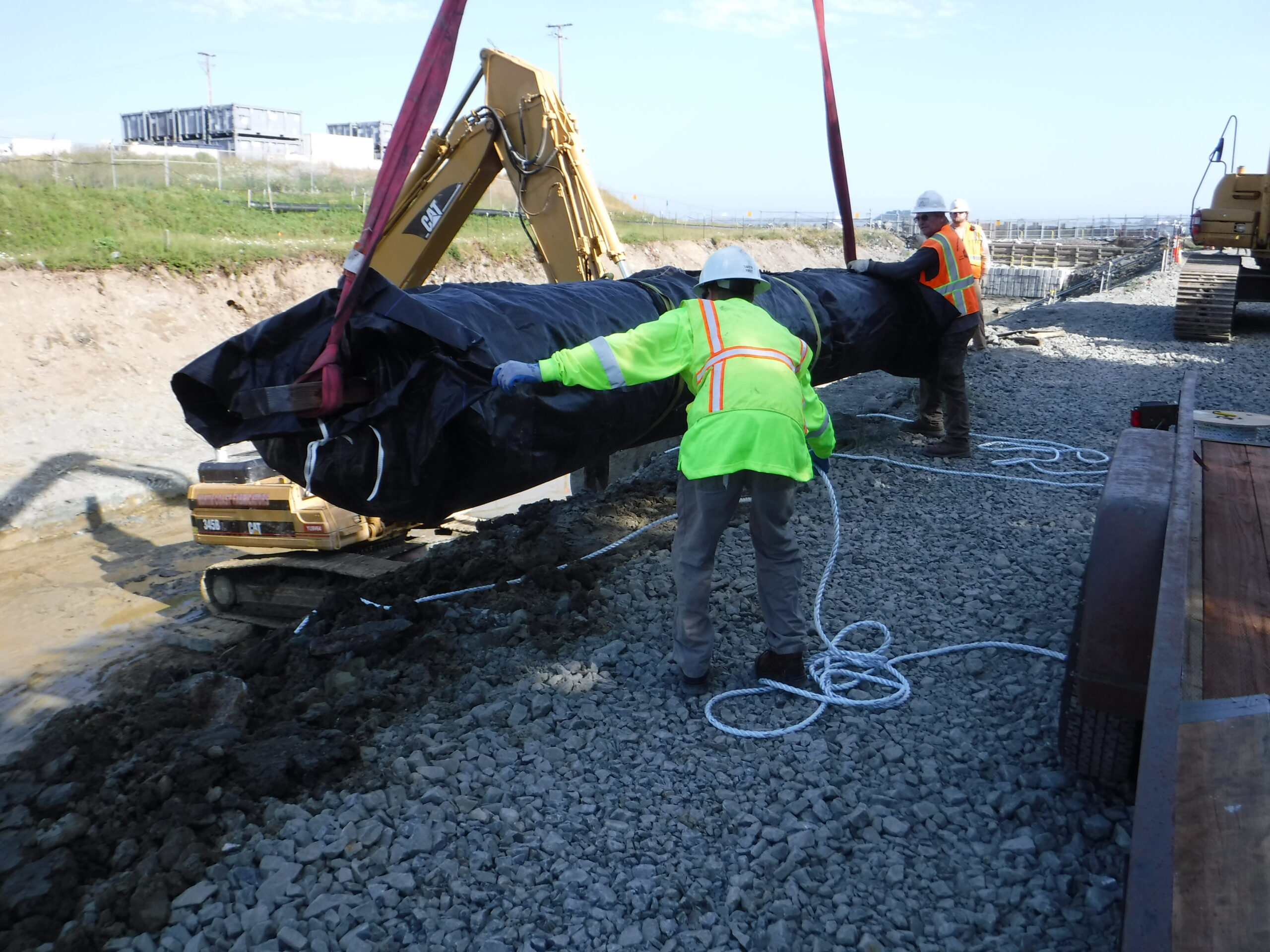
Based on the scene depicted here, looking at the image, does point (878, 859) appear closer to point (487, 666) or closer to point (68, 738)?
point (487, 666)

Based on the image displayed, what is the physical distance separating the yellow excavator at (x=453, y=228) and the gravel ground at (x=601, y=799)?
9.12 ft

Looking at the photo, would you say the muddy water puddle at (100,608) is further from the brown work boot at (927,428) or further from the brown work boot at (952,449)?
the brown work boot at (952,449)

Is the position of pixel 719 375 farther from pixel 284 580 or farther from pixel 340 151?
pixel 340 151

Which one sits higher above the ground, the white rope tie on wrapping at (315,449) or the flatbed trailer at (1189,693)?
the white rope tie on wrapping at (315,449)

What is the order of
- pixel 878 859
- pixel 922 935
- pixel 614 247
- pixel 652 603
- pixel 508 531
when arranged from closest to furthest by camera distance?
pixel 922 935
pixel 878 859
pixel 652 603
pixel 508 531
pixel 614 247

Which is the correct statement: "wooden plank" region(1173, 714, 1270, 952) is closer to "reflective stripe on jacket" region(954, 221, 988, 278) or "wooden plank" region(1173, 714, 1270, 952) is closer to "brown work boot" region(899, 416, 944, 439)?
"brown work boot" region(899, 416, 944, 439)

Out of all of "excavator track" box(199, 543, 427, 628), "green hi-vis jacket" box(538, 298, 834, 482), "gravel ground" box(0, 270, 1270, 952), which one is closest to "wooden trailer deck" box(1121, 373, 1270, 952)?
"gravel ground" box(0, 270, 1270, 952)

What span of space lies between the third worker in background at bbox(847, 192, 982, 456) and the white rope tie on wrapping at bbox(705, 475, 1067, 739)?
316 centimetres

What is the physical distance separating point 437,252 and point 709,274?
444 cm

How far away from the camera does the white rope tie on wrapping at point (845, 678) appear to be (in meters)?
3.78

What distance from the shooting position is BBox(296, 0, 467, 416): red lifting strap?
11.4 ft

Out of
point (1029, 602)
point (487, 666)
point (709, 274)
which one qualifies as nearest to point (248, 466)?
point (487, 666)

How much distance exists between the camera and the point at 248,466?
8.32m

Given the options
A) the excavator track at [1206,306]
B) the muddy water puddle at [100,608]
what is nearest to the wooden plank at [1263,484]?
the muddy water puddle at [100,608]
